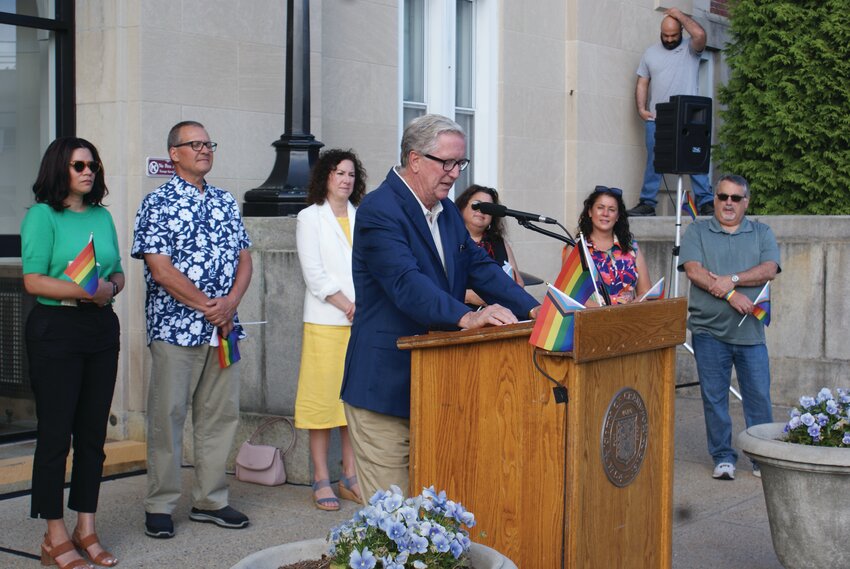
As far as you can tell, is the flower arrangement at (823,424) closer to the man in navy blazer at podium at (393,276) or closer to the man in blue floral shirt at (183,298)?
the man in navy blazer at podium at (393,276)

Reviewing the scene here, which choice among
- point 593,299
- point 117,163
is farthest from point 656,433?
point 117,163

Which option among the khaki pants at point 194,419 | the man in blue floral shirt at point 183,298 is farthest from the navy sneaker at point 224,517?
the man in blue floral shirt at point 183,298

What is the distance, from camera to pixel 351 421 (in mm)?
4711

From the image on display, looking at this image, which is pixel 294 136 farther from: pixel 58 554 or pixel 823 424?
pixel 823 424

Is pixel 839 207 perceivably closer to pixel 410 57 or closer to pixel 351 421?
pixel 410 57

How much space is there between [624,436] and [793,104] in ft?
32.4

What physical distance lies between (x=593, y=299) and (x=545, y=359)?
720 millimetres

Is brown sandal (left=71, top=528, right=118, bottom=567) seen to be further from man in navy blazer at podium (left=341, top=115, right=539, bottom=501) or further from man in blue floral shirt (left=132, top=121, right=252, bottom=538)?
man in navy blazer at podium (left=341, top=115, right=539, bottom=501)

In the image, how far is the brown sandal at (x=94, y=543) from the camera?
6.05 meters

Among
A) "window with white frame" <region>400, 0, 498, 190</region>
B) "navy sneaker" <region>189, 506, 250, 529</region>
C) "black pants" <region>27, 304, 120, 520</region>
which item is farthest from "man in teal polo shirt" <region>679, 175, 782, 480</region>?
Answer: "black pants" <region>27, 304, 120, 520</region>

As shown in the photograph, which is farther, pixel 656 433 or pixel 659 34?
pixel 659 34

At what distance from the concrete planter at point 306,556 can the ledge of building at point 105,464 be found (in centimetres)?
396

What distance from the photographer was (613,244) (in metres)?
8.26

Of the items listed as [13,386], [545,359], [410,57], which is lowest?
[13,386]
